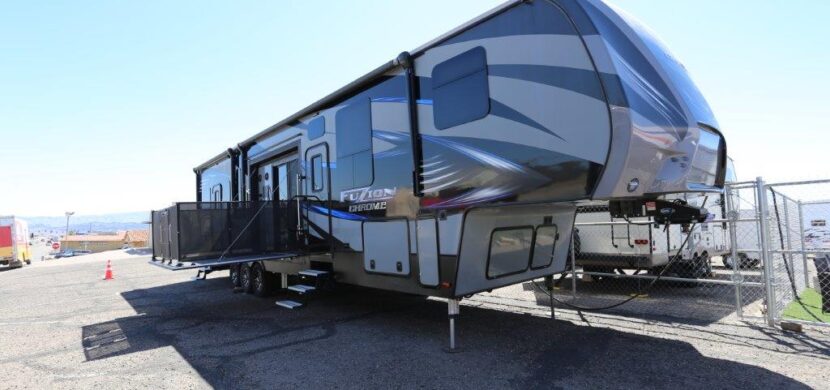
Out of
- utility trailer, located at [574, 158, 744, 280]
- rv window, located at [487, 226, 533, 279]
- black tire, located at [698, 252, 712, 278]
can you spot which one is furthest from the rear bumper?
rv window, located at [487, 226, 533, 279]

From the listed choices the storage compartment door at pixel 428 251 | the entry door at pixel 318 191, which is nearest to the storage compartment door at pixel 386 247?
the storage compartment door at pixel 428 251

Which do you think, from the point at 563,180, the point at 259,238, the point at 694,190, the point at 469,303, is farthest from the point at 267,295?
the point at 694,190

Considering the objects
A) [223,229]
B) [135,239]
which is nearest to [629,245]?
[223,229]

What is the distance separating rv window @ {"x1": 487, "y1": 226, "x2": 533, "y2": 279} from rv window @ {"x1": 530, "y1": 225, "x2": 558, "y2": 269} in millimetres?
134

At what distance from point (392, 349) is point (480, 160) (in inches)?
88.0

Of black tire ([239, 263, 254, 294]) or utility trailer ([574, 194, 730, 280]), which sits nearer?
utility trailer ([574, 194, 730, 280])

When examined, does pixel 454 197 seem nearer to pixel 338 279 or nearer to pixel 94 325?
pixel 338 279

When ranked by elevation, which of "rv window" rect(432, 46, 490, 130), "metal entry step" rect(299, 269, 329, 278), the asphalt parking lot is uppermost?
"rv window" rect(432, 46, 490, 130)

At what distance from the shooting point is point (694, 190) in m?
4.08

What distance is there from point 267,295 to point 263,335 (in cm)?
271

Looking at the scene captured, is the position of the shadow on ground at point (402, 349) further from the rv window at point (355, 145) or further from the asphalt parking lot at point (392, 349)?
the rv window at point (355, 145)

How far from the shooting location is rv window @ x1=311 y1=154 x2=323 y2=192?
6816mm

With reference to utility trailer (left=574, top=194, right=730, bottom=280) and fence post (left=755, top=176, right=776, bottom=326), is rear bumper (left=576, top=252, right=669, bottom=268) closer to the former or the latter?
utility trailer (left=574, top=194, right=730, bottom=280)

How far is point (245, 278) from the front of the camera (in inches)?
364
